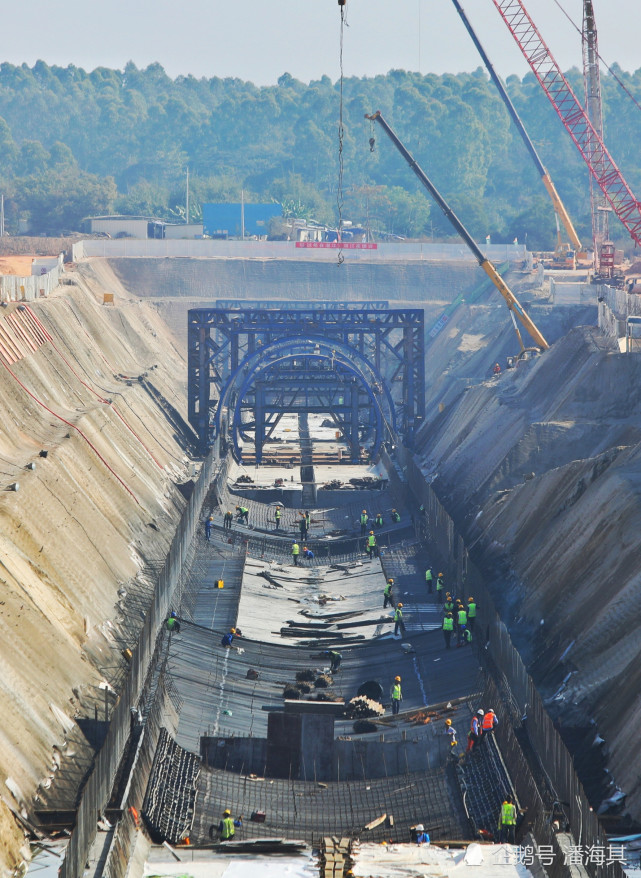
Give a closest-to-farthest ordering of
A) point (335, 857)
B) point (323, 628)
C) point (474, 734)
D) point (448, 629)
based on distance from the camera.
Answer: point (335, 857)
point (474, 734)
point (448, 629)
point (323, 628)

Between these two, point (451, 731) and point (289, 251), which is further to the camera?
point (289, 251)

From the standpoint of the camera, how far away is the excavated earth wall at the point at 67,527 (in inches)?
1039

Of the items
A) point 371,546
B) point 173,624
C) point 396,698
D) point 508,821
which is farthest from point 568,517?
point 508,821

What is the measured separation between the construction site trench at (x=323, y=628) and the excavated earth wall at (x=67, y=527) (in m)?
0.12

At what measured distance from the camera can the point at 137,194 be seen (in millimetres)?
179625

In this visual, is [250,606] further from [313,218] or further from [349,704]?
[313,218]

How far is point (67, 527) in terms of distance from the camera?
3859cm

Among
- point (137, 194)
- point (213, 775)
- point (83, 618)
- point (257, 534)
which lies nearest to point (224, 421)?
point (257, 534)

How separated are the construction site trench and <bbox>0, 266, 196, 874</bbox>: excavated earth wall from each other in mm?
118

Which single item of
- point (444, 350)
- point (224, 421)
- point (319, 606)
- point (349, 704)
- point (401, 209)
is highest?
point (401, 209)

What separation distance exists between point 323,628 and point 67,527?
8.53 m

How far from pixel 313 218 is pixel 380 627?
444ft

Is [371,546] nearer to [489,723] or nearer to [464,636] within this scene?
→ [464,636]

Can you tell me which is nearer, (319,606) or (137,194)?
(319,606)
